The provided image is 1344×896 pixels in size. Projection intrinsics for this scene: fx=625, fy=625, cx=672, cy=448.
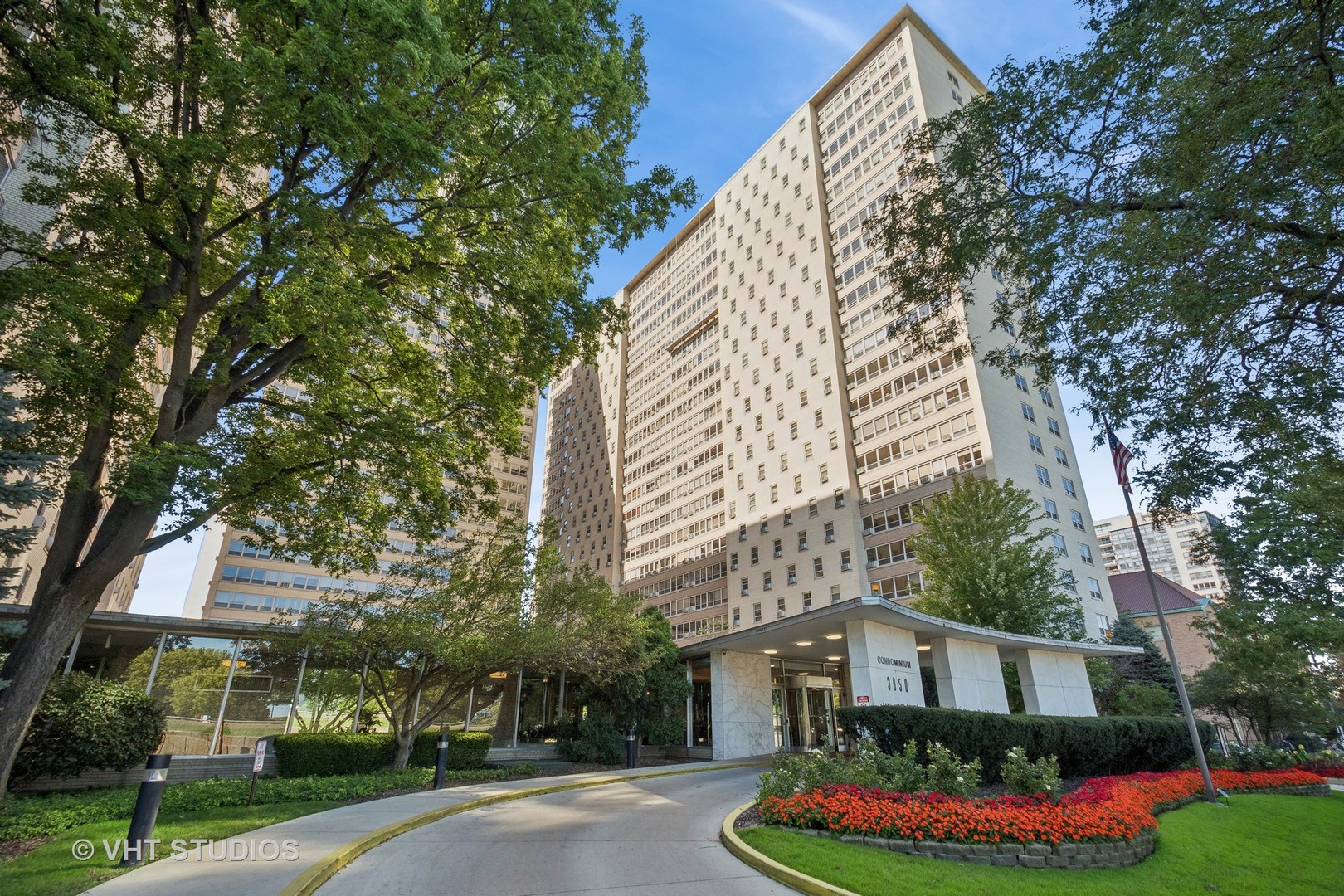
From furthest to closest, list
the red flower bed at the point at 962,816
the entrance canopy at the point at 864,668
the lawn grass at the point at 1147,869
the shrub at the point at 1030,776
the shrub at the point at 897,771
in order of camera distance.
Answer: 1. the entrance canopy at the point at 864,668
2. the shrub at the point at 897,771
3. the shrub at the point at 1030,776
4. the red flower bed at the point at 962,816
5. the lawn grass at the point at 1147,869

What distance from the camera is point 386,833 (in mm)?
9164

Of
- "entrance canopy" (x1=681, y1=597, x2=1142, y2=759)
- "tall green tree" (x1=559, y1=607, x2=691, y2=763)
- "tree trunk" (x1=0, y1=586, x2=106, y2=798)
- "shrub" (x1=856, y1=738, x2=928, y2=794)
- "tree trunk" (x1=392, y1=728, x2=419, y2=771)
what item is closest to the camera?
"tree trunk" (x1=0, y1=586, x2=106, y2=798)

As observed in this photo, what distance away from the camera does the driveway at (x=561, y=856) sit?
6.84 metres

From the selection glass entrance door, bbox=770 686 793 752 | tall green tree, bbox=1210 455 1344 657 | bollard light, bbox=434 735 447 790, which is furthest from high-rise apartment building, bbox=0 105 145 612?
tall green tree, bbox=1210 455 1344 657

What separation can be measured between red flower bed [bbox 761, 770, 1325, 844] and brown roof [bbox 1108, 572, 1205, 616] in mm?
56894

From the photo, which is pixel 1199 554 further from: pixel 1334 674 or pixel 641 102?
pixel 641 102

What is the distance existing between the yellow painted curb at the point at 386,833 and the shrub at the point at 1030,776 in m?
9.67

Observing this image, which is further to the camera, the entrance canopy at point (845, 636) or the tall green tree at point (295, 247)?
the entrance canopy at point (845, 636)

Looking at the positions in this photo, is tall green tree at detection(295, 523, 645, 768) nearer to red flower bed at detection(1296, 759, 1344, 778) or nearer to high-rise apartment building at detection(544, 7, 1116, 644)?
high-rise apartment building at detection(544, 7, 1116, 644)

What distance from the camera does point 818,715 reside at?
31.5 metres

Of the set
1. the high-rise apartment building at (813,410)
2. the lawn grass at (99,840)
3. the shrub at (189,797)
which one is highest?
the high-rise apartment building at (813,410)

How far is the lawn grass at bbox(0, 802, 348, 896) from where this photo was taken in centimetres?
626

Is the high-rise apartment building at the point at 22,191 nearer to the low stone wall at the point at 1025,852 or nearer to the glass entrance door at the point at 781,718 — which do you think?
the low stone wall at the point at 1025,852

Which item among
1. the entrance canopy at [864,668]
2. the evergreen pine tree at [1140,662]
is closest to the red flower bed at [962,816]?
the entrance canopy at [864,668]
